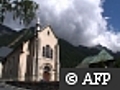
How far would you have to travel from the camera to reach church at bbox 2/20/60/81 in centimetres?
5653

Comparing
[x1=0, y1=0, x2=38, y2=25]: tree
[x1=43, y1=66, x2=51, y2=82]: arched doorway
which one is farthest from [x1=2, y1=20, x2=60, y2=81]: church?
[x1=0, y1=0, x2=38, y2=25]: tree

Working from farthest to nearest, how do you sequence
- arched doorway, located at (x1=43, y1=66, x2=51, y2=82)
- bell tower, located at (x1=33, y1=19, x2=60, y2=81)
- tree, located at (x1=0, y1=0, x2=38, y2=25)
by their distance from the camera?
1. arched doorway, located at (x1=43, y1=66, x2=51, y2=82)
2. bell tower, located at (x1=33, y1=19, x2=60, y2=81)
3. tree, located at (x1=0, y1=0, x2=38, y2=25)

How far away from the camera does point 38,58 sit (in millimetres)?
56625

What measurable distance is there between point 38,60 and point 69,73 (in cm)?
5318

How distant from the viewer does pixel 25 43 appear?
2314 inches

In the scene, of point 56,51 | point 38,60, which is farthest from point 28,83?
point 56,51

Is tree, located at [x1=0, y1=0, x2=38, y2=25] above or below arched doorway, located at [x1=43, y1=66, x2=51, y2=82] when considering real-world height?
above

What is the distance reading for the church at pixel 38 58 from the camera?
2226 inches

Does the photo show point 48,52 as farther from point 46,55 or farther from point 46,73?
point 46,73

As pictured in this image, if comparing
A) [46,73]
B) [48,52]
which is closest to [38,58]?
[48,52]

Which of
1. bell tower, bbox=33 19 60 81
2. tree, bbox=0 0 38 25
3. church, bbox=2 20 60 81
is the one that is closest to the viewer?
tree, bbox=0 0 38 25

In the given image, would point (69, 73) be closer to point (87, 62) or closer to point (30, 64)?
point (30, 64)

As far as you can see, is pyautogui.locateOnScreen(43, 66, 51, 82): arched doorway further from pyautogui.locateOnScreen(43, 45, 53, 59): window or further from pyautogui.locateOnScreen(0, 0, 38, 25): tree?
pyautogui.locateOnScreen(0, 0, 38, 25): tree

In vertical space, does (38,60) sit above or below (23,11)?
below
